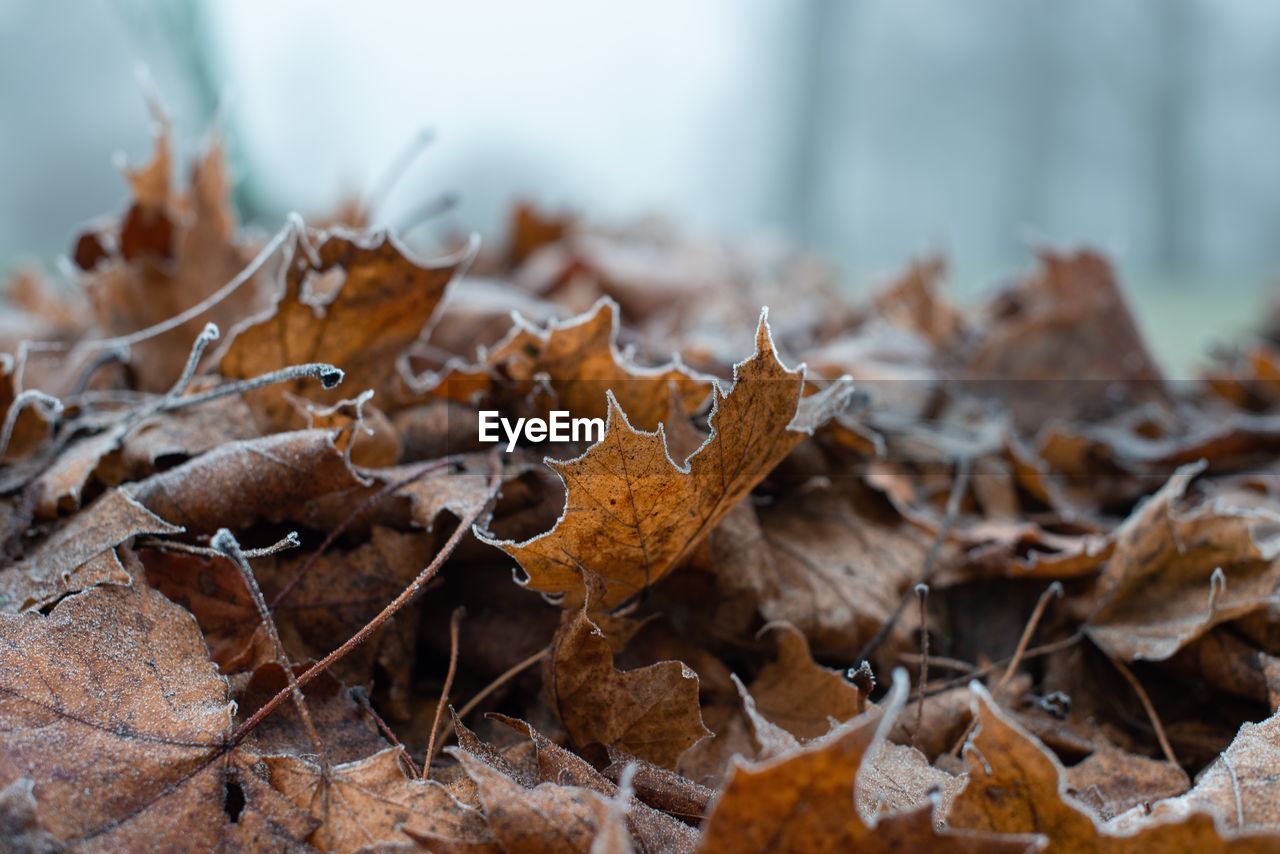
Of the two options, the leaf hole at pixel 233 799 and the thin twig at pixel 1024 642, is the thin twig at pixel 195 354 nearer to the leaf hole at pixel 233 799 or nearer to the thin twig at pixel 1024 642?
the leaf hole at pixel 233 799

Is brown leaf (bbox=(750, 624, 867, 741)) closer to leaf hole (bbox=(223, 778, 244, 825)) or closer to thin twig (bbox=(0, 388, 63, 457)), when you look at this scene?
leaf hole (bbox=(223, 778, 244, 825))

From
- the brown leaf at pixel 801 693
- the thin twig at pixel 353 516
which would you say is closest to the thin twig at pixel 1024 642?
the brown leaf at pixel 801 693

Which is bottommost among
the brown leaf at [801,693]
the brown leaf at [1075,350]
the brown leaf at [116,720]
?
the brown leaf at [1075,350]

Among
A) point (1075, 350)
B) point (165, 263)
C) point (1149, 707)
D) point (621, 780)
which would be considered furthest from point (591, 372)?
point (1075, 350)

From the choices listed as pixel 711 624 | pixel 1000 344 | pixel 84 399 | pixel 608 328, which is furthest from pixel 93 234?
pixel 1000 344

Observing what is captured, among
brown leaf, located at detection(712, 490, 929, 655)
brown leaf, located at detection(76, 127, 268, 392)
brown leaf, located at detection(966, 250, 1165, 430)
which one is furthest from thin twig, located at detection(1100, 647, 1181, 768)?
brown leaf, located at detection(76, 127, 268, 392)

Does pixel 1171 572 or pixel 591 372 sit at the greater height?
pixel 591 372

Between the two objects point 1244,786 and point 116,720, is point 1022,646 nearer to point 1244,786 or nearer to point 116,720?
point 1244,786
